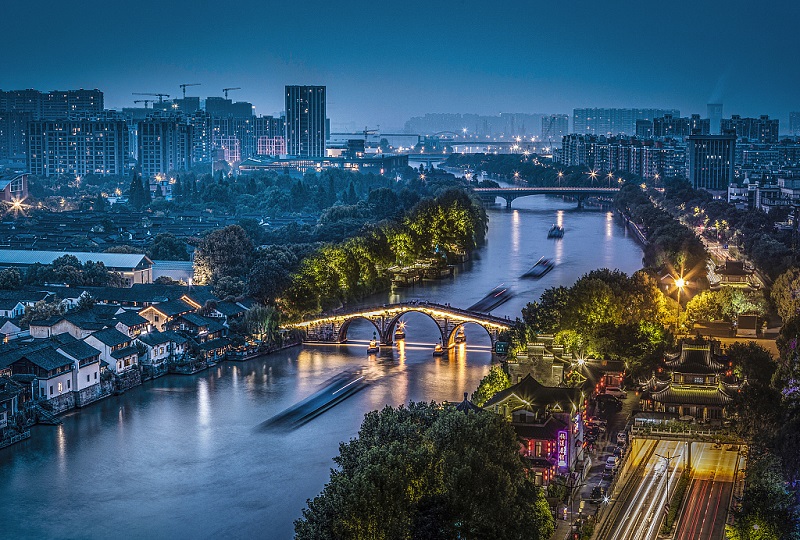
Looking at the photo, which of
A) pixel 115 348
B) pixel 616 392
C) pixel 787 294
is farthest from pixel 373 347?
pixel 787 294

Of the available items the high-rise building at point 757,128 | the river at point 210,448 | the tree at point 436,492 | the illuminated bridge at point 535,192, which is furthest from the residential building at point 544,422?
the high-rise building at point 757,128

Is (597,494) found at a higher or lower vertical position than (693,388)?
lower

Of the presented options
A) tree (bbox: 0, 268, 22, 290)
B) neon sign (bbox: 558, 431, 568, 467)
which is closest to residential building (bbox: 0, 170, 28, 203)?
tree (bbox: 0, 268, 22, 290)

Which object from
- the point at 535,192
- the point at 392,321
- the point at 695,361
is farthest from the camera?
the point at 535,192

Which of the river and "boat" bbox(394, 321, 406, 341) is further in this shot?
"boat" bbox(394, 321, 406, 341)

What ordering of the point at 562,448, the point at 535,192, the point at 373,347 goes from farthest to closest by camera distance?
the point at 535,192 < the point at 373,347 < the point at 562,448

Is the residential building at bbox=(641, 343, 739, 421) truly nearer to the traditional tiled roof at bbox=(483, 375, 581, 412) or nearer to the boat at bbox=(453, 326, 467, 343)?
the traditional tiled roof at bbox=(483, 375, 581, 412)

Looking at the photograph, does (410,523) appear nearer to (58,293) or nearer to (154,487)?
(154,487)

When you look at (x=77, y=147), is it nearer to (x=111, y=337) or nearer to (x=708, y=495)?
(x=111, y=337)
